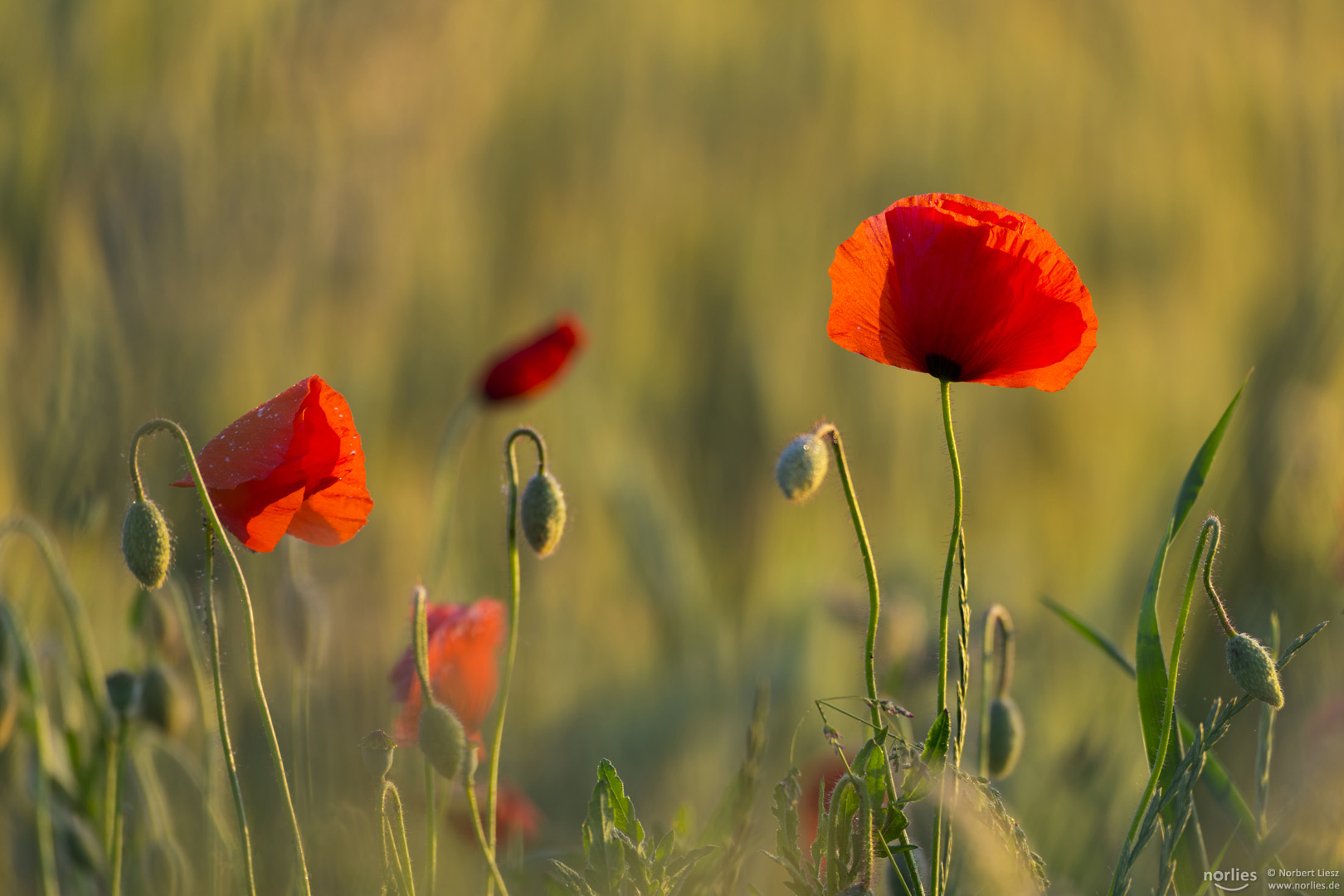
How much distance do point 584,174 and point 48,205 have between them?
2.63 feet

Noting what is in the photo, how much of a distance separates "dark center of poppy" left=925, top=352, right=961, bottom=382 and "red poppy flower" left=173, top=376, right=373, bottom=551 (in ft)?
0.75

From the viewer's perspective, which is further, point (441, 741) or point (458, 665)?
point (458, 665)

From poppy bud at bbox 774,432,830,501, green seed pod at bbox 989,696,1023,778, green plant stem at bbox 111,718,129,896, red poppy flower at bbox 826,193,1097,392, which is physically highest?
red poppy flower at bbox 826,193,1097,392

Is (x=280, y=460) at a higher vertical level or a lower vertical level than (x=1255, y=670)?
higher

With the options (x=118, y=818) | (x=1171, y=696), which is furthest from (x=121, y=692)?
(x=1171, y=696)

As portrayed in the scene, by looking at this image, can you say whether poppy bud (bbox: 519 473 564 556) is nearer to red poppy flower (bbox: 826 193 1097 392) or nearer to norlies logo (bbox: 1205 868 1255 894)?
red poppy flower (bbox: 826 193 1097 392)

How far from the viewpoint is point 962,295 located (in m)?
0.48

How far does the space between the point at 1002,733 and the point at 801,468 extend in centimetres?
19

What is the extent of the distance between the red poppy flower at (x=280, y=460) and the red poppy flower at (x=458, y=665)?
0.07 meters

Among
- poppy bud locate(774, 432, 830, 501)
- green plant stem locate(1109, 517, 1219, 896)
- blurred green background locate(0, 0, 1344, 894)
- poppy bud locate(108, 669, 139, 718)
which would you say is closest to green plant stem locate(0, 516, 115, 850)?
poppy bud locate(108, 669, 139, 718)

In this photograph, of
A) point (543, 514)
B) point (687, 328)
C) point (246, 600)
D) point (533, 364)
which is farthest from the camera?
point (687, 328)

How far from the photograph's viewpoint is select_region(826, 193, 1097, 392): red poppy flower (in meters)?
0.48

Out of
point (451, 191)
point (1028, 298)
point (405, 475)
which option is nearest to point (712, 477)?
point (405, 475)

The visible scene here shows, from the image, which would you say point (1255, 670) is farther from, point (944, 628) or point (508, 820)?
point (508, 820)
